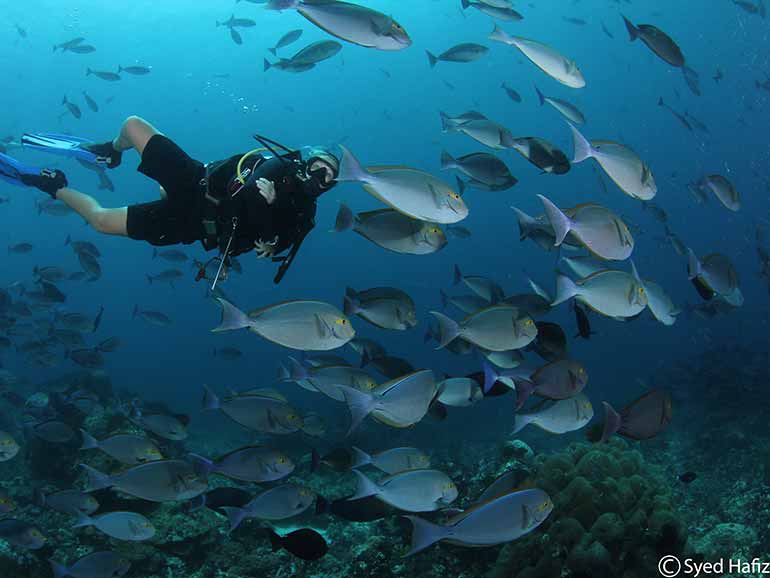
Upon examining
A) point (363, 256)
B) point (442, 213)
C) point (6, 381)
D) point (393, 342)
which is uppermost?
point (442, 213)

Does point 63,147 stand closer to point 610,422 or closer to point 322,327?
point 322,327

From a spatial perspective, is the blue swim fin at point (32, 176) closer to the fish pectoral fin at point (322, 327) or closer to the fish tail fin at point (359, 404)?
the fish pectoral fin at point (322, 327)

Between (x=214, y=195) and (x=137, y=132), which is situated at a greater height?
(x=214, y=195)

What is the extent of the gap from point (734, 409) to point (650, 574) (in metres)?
14.0

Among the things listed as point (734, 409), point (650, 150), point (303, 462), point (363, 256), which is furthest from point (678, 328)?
point (303, 462)

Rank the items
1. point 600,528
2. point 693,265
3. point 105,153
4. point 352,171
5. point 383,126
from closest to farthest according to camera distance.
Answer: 1. point 352,171
2. point 600,528
3. point 693,265
4. point 105,153
5. point 383,126

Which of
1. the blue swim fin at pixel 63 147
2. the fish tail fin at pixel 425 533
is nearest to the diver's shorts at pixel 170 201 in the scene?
the blue swim fin at pixel 63 147

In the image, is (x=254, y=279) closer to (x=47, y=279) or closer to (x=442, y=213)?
(x=47, y=279)

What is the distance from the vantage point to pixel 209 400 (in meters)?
5.27

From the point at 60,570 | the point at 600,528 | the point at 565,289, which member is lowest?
the point at 60,570

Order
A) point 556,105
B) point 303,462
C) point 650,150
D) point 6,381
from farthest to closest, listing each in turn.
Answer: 1. point 650,150
2. point 6,381
3. point 303,462
4. point 556,105

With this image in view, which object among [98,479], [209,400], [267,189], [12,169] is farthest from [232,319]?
[12,169]

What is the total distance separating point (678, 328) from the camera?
60031 mm

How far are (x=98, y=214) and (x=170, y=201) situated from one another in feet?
3.35
